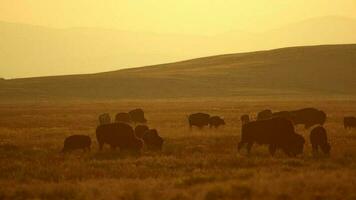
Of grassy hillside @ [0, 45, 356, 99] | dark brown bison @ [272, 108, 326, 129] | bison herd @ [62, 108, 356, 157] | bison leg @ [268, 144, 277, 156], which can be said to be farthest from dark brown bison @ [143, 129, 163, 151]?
grassy hillside @ [0, 45, 356, 99]

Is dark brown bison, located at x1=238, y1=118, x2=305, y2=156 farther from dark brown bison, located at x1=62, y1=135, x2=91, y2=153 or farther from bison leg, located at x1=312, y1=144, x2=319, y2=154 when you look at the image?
dark brown bison, located at x1=62, y1=135, x2=91, y2=153

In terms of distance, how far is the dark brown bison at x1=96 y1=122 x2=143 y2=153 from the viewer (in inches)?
840

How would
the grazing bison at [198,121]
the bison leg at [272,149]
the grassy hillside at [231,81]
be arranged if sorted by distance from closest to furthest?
1. the bison leg at [272,149]
2. the grazing bison at [198,121]
3. the grassy hillside at [231,81]

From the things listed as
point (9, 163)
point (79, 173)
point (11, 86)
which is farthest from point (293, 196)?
point (11, 86)

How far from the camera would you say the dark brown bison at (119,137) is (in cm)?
2133

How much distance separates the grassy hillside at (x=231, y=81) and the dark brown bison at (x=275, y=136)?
239ft

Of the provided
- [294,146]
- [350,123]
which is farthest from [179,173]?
[350,123]

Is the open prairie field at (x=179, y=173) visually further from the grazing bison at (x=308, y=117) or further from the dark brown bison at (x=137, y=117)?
the dark brown bison at (x=137, y=117)

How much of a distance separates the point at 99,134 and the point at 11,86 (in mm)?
88845

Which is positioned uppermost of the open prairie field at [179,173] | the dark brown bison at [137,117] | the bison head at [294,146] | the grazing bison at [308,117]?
the dark brown bison at [137,117]

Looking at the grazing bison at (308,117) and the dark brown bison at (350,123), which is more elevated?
the grazing bison at (308,117)

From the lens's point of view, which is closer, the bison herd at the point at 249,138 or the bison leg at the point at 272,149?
the bison leg at the point at 272,149

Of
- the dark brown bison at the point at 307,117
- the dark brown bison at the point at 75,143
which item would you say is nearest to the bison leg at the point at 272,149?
the dark brown bison at the point at 75,143

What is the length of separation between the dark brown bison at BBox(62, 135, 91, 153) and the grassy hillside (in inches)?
2845
